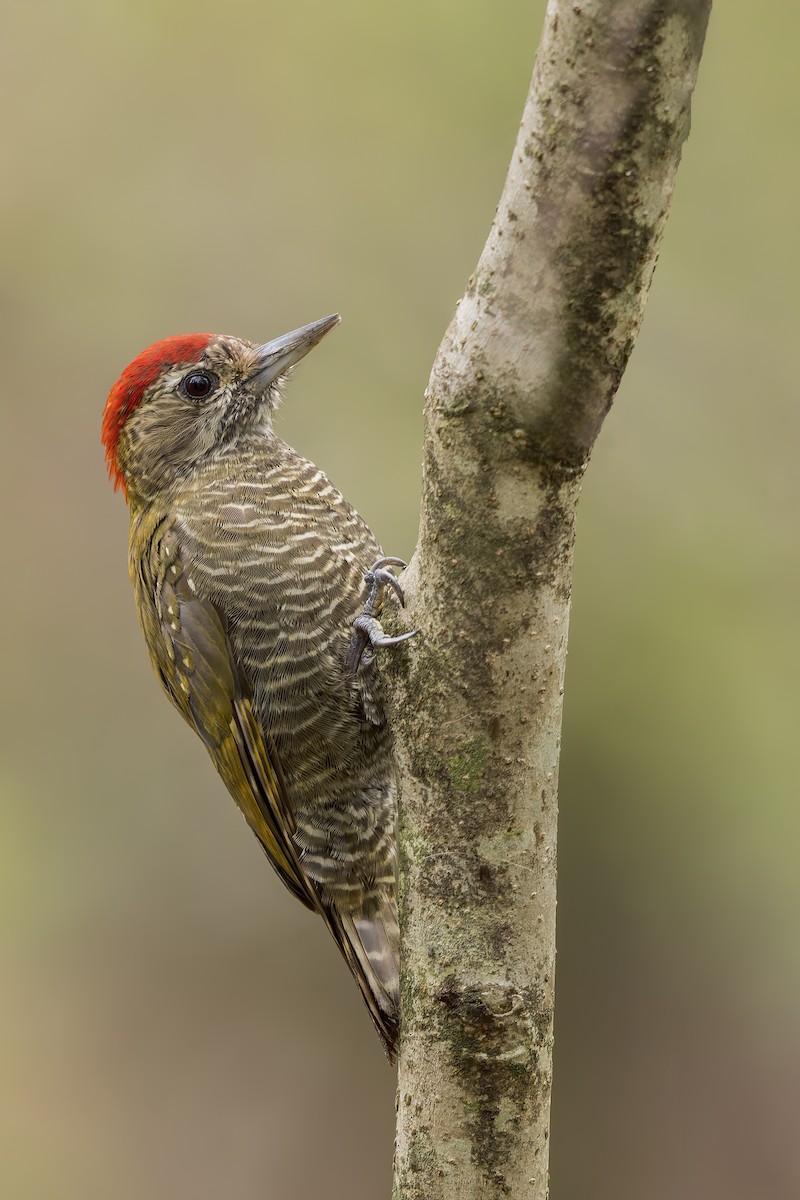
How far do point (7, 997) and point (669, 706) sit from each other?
3246 mm

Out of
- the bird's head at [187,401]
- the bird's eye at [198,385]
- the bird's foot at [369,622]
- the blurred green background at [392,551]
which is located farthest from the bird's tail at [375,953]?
the blurred green background at [392,551]

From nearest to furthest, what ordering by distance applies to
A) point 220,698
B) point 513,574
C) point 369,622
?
point 513,574 → point 369,622 → point 220,698

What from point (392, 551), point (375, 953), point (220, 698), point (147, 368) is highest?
point (147, 368)

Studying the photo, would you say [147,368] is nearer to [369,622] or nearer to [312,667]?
[312,667]

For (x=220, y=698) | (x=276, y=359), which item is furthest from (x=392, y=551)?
(x=220, y=698)

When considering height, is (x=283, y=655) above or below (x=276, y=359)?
below

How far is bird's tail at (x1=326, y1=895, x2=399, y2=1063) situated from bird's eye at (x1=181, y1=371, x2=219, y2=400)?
57.8 inches

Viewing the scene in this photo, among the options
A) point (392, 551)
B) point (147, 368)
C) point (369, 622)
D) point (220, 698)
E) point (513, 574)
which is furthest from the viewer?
point (392, 551)

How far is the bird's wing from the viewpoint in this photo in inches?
120

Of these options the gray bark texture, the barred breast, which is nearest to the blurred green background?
the barred breast

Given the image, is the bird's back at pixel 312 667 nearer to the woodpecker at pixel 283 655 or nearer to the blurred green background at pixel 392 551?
the woodpecker at pixel 283 655

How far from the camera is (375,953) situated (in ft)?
9.75

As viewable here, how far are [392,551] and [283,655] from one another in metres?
1.66

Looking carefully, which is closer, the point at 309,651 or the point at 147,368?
the point at 309,651
